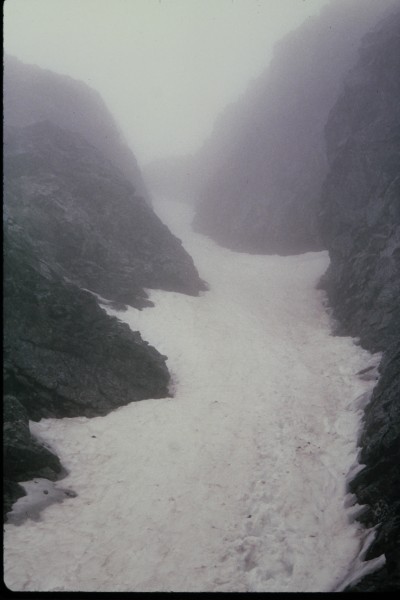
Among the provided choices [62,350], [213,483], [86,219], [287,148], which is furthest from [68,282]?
[287,148]

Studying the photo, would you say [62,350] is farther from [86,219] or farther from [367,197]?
[367,197]

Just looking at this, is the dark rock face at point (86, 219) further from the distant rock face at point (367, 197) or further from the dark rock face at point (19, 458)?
the dark rock face at point (19, 458)

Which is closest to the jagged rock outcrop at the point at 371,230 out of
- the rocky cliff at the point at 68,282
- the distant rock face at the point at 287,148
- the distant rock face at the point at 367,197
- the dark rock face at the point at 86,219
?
the distant rock face at the point at 367,197

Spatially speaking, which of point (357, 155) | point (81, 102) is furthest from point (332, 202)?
point (81, 102)

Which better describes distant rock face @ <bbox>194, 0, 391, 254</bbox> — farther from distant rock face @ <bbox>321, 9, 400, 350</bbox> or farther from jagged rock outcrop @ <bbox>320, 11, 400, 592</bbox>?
jagged rock outcrop @ <bbox>320, 11, 400, 592</bbox>

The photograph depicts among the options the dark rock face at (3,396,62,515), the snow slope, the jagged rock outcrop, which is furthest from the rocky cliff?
the jagged rock outcrop

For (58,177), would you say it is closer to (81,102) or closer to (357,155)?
(357,155)
